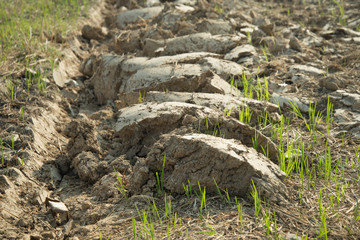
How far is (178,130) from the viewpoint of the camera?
2.78 metres

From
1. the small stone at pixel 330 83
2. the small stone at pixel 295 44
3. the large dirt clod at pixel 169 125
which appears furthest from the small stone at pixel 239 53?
the large dirt clod at pixel 169 125

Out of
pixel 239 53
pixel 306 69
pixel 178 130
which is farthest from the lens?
pixel 239 53

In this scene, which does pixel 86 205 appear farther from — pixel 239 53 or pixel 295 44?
pixel 295 44

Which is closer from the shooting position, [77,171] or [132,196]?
[132,196]

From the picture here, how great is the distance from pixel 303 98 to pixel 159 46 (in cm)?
172

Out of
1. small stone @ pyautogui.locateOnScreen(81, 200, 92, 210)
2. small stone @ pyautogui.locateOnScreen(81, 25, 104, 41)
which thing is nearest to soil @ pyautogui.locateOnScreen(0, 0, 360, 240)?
small stone @ pyautogui.locateOnScreen(81, 200, 92, 210)

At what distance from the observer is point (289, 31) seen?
505 centimetres

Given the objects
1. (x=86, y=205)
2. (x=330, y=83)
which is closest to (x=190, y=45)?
(x=330, y=83)

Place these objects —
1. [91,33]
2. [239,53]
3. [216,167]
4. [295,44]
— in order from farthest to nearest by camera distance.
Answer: [91,33]
[295,44]
[239,53]
[216,167]

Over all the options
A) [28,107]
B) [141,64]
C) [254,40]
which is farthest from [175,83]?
[254,40]

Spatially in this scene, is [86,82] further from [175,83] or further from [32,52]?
[175,83]

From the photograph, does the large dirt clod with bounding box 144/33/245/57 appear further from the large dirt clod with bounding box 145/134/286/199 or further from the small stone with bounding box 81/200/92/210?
the small stone with bounding box 81/200/92/210

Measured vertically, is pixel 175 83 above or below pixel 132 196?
above

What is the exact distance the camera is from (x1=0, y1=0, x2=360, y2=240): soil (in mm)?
2320
